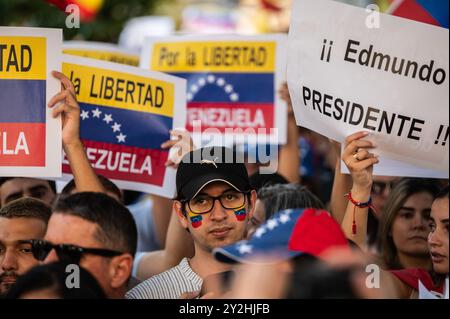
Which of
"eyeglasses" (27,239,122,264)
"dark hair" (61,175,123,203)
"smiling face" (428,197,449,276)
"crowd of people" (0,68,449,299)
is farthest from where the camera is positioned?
"dark hair" (61,175,123,203)

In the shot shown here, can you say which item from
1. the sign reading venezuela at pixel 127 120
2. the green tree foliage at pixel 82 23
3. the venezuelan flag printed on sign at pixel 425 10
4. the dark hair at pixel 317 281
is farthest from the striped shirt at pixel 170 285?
the green tree foliage at pixel 82 23

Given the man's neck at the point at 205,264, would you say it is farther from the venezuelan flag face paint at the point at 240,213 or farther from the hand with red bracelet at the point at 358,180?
the hand with red bracelet at the point at 358,180

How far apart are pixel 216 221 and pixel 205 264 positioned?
0.20m

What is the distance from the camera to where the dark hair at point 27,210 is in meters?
4.47

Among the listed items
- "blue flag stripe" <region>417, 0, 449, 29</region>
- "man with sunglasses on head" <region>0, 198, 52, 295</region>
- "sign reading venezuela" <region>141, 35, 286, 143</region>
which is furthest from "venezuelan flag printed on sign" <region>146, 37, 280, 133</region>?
"man with sunglasses on head" <region>0, 198, 52, 295</region>

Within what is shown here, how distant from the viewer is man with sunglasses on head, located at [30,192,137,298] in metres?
3.50

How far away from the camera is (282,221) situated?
3.12 m

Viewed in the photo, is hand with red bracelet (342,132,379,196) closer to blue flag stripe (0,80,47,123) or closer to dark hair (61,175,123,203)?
dark hair (61,175,123,203)

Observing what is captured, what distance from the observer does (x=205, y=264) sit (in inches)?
164

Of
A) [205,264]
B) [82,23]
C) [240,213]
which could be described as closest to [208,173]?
[240,213]

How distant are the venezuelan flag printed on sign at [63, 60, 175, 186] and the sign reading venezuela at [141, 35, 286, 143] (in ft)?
3.37

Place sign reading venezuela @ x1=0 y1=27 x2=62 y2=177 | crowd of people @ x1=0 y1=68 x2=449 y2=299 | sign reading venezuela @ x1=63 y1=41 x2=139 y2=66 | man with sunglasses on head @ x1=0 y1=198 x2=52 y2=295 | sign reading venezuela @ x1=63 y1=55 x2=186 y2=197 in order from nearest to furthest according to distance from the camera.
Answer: crowd of people @ x1=0 y1=68 x2=449 y2=299, man with sunglasses on head @ x1=0 y1=198 x2=52 y2=295, sign reading venezuela @ x1=0 y1=27 x2=62 y2=177, sign reading venezuela @ x1=63 y1=55 x2=186 y2=197, sign reading venezuela @ x1=63 y1=41 x2=139 y2=66
